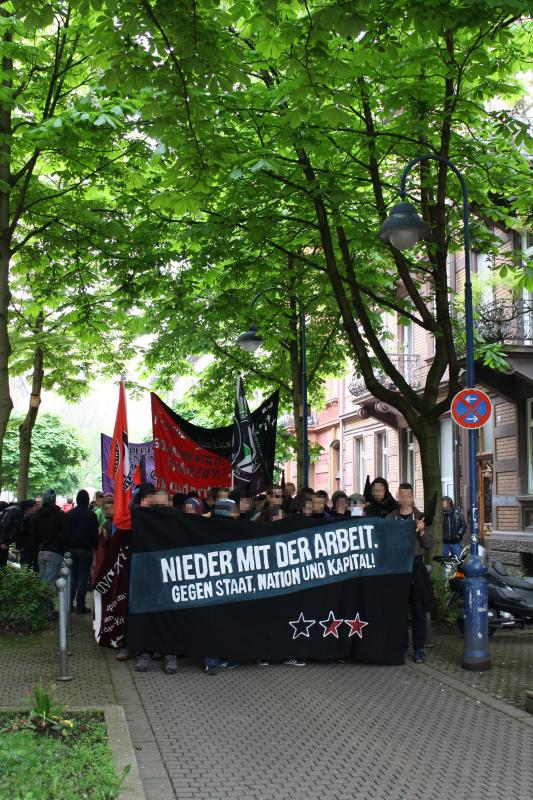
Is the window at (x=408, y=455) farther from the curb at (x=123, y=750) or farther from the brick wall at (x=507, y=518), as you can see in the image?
the curb at (x=123, y=750)

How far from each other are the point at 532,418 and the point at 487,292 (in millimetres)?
3287

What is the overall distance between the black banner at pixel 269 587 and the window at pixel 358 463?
25636mm

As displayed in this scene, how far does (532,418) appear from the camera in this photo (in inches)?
872

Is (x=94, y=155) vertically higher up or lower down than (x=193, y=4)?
higher up

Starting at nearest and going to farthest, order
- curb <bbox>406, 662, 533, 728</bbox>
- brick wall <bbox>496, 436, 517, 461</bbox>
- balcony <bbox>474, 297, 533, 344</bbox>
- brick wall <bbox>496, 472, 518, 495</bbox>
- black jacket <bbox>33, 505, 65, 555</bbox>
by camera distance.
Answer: curb <bbox>406, 662, 533, 728</bbox>
black jacket <bbox>33, 505, 65, 555</bbox>
balcony <bbox>474, 297, 533, 344</bbox>
brick wall <bbox>496, 472, 518, 495</bbox>
brick wall <bbox>496, 436, 517, 461</bbox>

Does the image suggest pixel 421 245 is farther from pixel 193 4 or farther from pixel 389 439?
pixel 389 439

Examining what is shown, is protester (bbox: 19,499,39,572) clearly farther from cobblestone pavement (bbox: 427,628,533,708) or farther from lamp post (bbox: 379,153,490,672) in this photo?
lamp post (bbox: 379,153,490,672)

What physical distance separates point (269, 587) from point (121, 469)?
215 centimetres

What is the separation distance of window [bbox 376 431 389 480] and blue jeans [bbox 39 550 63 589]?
67.6ft

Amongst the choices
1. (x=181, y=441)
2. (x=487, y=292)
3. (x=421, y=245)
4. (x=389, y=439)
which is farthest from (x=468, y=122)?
(x=389, y=439)

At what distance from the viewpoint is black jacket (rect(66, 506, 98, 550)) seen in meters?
14.2

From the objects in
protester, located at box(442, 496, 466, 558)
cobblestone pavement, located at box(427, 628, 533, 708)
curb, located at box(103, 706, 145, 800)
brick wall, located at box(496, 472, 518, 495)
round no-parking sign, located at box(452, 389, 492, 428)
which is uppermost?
round no-parking sign, located at box(452, 389, 492, 428)

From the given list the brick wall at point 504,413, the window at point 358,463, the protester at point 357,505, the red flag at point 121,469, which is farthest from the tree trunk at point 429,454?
the window at point 358,463

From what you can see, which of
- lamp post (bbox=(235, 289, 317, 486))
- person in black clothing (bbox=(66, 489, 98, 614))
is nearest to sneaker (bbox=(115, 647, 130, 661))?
person in black clothing (bbox=(66, 489, 98, 614))
